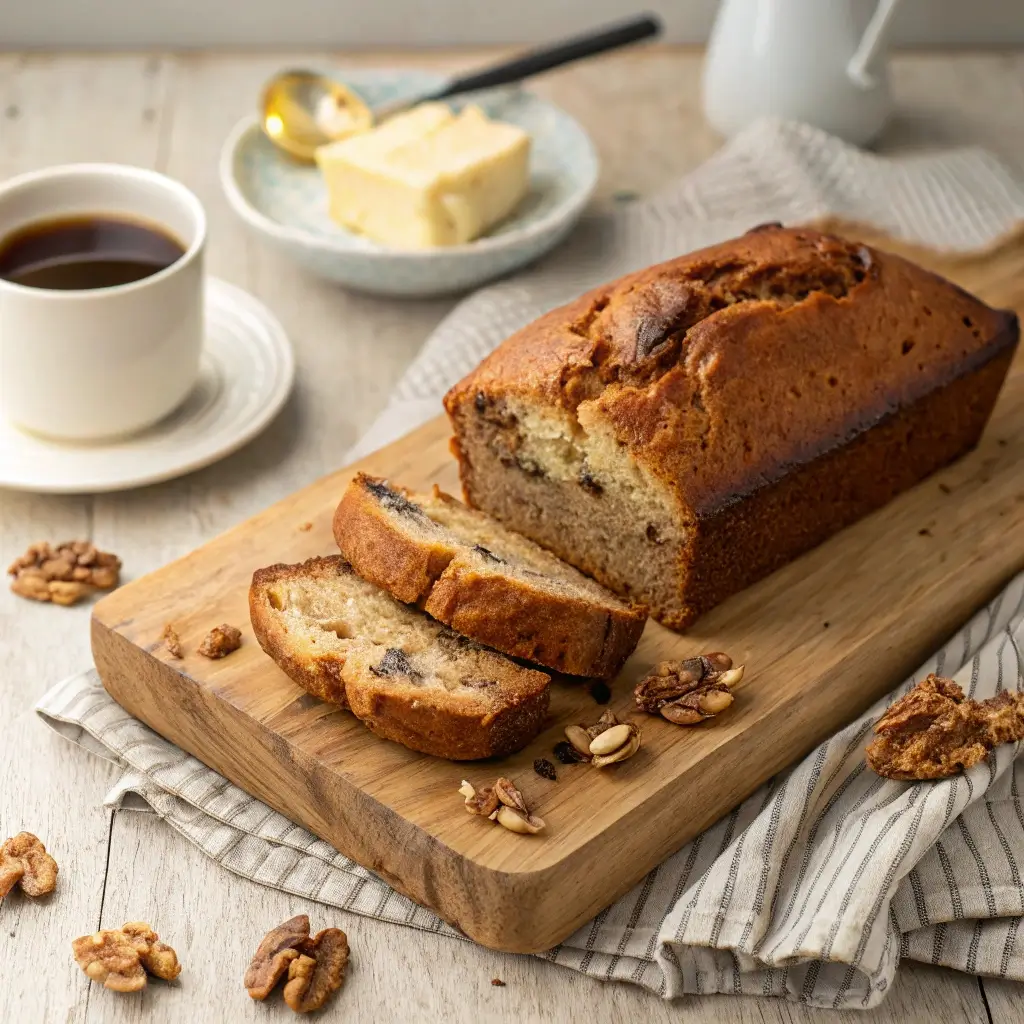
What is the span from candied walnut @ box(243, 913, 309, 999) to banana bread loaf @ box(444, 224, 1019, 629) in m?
0.95

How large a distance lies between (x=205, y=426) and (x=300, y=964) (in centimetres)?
157

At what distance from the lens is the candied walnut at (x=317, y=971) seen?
2262 millimetres

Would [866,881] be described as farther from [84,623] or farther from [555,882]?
[84,623]

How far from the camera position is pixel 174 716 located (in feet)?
8.87

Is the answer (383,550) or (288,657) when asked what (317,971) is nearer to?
(288,657)

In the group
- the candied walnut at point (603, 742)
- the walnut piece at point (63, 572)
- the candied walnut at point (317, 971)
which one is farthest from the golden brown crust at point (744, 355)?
the candied walnut at point (317, 971)

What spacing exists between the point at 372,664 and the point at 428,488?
756 millimetres

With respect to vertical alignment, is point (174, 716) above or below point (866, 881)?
below

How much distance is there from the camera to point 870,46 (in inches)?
173

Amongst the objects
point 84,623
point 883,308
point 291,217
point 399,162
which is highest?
point 883,308

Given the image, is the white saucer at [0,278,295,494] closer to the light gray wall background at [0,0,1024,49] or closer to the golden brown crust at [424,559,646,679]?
the golden brown crust at [424,559,646,679]

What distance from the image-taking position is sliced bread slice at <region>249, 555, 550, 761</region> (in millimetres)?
2400

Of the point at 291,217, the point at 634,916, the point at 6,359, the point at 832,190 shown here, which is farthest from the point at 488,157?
the point at 634,916

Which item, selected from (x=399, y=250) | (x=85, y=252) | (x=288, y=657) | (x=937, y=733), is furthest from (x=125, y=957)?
(x=399, y=250)
